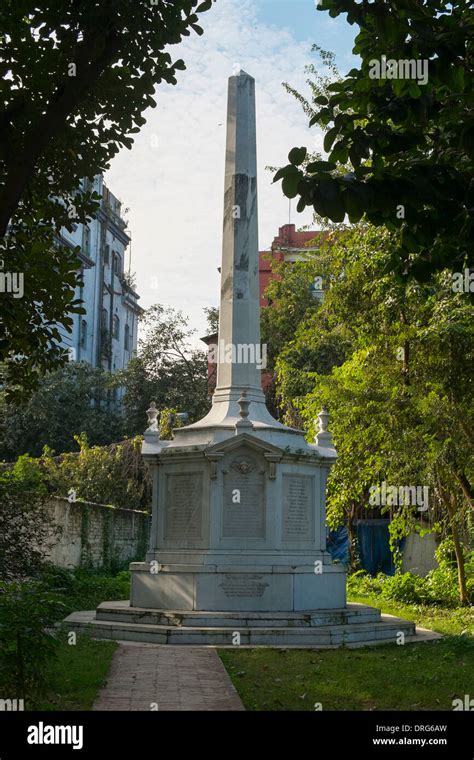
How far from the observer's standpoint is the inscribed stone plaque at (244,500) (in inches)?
540

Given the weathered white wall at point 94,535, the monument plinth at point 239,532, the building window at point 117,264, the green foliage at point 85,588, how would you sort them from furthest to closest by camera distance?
1. the building window at point 117,264
2. the weathered white wall at point 94,535
3. the green foliage at point 85,588
4. the monument plinth at point 239,532

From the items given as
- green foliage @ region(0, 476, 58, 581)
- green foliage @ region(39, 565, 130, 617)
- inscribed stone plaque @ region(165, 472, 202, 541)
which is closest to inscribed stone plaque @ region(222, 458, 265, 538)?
inscribed stone plaque @ region(165, 472, 202, 541)

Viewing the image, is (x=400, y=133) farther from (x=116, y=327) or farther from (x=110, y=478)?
(x=116, y=327)

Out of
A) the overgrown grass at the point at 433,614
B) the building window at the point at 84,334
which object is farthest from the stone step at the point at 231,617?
the building window at the point at 84,334

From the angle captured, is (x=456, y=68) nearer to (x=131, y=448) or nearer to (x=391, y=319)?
(x=391, y=319)

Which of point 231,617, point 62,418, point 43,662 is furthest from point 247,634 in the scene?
point 62,418

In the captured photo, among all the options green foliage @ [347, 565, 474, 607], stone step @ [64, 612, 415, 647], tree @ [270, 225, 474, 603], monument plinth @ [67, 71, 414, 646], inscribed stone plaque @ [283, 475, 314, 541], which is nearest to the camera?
stone step @ [64, 612, 415, 647]

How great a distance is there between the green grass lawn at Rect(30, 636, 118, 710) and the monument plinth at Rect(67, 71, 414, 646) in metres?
1.41

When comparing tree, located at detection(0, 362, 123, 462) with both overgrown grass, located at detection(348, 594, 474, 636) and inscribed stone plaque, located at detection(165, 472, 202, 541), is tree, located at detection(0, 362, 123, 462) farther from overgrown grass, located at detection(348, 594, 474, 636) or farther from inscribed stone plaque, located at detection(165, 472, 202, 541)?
inscribed stone plaque, located at detection(165, 472, 202, 541)

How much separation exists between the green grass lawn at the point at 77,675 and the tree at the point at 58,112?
9.19 ft

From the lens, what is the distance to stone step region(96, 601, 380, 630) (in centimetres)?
1251

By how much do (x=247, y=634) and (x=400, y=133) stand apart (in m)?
7.61

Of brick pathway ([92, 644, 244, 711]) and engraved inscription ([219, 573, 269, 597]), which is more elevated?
engraved inscription ([219, 573, 269, 597])

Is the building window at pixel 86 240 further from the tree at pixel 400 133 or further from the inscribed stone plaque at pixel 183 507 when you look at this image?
the tree at pixel 400 133
